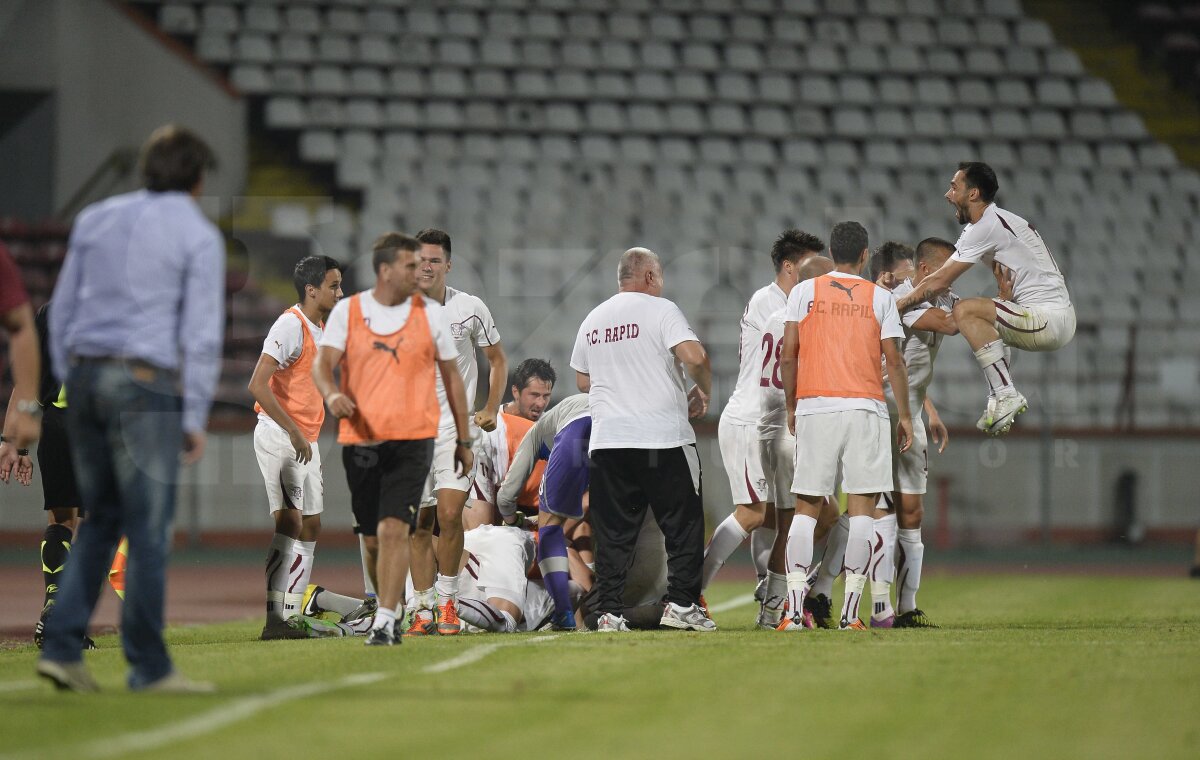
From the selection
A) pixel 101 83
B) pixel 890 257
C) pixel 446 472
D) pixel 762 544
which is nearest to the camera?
pixel 446 472

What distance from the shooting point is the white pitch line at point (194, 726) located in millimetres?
4430

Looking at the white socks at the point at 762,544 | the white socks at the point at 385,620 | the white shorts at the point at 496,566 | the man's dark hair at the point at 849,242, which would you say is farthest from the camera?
the white socks at the point at 762,544

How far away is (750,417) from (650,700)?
445cm

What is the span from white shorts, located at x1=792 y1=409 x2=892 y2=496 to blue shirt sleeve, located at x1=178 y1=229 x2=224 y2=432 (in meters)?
4.19

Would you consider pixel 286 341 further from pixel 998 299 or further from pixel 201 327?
pixel 998 299

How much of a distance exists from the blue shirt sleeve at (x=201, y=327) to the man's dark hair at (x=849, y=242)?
4303 millimetres

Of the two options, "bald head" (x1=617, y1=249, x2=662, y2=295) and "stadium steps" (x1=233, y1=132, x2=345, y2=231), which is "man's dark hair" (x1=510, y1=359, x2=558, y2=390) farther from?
"stadium steps" (x1=233, y1=132, x2=345, y2=231)

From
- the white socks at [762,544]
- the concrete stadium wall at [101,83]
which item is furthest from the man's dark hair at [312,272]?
the concrete stadium wall at [101,83]

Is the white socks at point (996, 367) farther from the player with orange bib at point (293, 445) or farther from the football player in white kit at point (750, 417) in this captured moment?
the player with orange bib at point (293, 445)

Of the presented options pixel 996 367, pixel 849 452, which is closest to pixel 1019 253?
pixel 996 367

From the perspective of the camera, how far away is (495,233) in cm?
2289

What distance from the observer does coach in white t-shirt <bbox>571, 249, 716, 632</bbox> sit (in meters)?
9.02

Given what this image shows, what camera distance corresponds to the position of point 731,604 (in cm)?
1305

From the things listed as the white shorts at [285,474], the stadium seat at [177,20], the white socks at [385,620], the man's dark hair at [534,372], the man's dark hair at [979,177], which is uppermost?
the stadium seat at [177,20]
